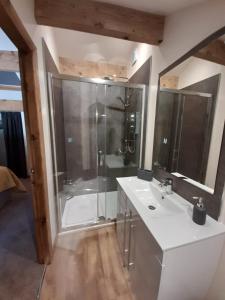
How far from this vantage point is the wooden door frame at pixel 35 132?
1.17m

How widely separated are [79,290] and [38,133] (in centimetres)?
149

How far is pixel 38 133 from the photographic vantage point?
1330mm

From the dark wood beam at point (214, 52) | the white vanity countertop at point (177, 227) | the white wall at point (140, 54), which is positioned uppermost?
the white wall at point (140, 54)

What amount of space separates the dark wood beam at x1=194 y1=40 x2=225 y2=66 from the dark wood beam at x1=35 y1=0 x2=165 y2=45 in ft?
2.28

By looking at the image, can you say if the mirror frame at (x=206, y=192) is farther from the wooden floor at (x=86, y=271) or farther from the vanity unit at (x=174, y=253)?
the wooden floor at (x=86, y=271)

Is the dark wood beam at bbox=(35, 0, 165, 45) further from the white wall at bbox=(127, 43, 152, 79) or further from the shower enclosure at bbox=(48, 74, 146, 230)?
the shower enclosure at bbox=(48, 74, 146, 230)

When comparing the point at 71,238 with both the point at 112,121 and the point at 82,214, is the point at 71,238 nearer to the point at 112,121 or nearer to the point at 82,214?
the point at 82,214

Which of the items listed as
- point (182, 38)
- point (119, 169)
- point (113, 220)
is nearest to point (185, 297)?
point (113, 220)

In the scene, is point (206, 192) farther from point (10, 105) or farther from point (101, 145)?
point (10, 105)

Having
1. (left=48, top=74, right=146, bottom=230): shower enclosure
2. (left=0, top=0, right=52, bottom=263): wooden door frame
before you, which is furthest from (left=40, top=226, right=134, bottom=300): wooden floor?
(left=48, top=74, right=146, bottom=230): shower enclosure

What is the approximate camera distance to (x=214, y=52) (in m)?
1.01

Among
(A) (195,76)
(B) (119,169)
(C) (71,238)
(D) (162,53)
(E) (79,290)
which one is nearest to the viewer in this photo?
(A) (195,76)

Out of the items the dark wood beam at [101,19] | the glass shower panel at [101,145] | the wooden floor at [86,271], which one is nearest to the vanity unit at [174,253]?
the wooden floor at [86,271]

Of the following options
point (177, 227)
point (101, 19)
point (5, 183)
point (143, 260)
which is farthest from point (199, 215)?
point (5, 183)
